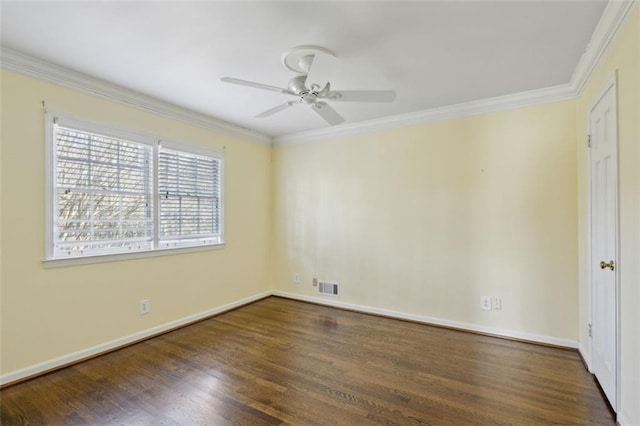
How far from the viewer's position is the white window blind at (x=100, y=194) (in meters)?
2.52

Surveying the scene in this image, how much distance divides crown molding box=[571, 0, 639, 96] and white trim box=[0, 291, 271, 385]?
14.3 feet

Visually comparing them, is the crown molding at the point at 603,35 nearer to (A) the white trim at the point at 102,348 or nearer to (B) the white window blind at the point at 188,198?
(B) the white window blind at the point at 188,198

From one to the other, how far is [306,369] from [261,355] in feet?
1.59

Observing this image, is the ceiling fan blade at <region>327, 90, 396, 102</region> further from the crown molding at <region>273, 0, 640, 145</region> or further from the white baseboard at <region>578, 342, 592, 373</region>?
the white baseboard at <region>578, 342, 592, 373</region>

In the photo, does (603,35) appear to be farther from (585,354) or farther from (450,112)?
(585,354)

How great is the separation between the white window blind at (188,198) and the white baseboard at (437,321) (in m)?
1.56

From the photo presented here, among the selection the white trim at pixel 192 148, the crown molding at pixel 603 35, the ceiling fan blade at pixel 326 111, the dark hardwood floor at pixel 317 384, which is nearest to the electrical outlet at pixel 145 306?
the dark hardwood floor at pixel 317 384

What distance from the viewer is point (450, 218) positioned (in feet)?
11.1

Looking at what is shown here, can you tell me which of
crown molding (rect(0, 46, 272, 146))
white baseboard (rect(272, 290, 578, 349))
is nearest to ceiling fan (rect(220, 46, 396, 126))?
crown molding (rect(0, 46, 272, 146))

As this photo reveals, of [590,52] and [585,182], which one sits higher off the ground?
[590,52]

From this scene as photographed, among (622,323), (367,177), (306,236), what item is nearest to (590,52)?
(622,323)

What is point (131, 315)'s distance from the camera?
2.96 m

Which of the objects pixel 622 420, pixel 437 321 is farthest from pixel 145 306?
pixel 622 420

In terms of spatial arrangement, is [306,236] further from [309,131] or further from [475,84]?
[475,84]
